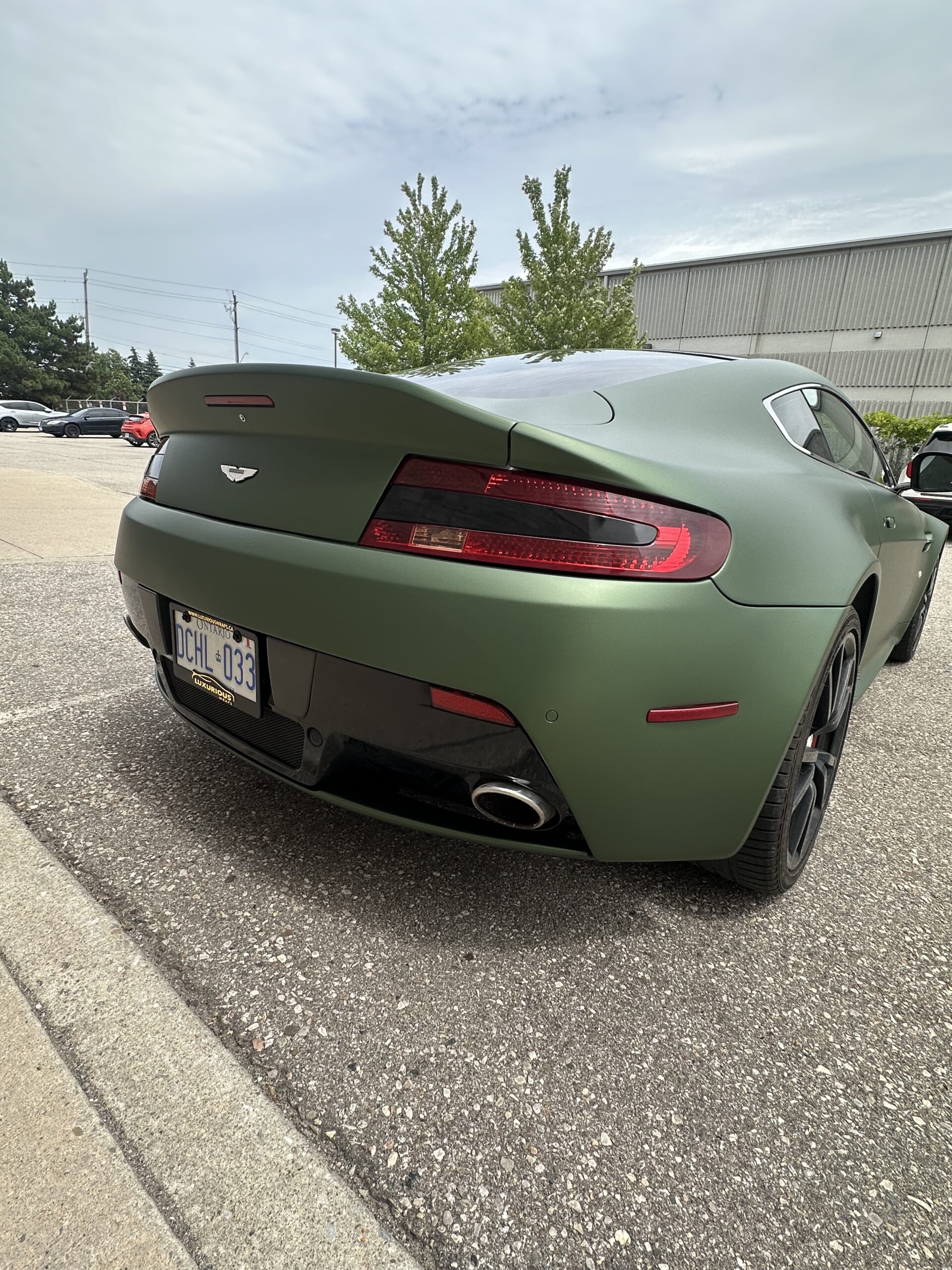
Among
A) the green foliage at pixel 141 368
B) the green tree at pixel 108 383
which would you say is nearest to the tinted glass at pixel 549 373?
the green tree at pixel 108 383

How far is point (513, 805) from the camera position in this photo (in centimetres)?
146

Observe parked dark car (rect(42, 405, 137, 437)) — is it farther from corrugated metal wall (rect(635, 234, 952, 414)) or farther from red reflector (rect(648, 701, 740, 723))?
red reflector (rect(648, 701, 740, 723))

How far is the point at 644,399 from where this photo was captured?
5.85 feet

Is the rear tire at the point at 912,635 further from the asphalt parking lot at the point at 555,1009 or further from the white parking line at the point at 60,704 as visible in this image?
the white parking line at the point at 60,704

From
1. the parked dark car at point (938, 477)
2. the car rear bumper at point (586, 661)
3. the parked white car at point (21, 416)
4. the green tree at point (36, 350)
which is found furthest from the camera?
the green tree at point (36, 350)

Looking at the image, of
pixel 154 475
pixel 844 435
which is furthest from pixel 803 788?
pixel 154 475

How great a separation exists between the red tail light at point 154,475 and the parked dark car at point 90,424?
33.4 metres

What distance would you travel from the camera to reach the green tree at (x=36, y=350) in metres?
56.6

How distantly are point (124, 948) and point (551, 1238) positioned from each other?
3.33 feet

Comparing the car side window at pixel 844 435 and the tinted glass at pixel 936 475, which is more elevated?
the car side window at pixel 844 435

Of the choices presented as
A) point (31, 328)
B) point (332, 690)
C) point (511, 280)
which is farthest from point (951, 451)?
point (31, 328)

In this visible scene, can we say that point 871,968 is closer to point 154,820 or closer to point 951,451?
point 154,820

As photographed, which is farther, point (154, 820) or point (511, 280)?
point (511, 280)

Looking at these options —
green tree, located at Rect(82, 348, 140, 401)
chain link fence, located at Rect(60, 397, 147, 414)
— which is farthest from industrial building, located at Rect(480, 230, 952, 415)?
green tree, located at Rect(82, 348, 140, 401)
